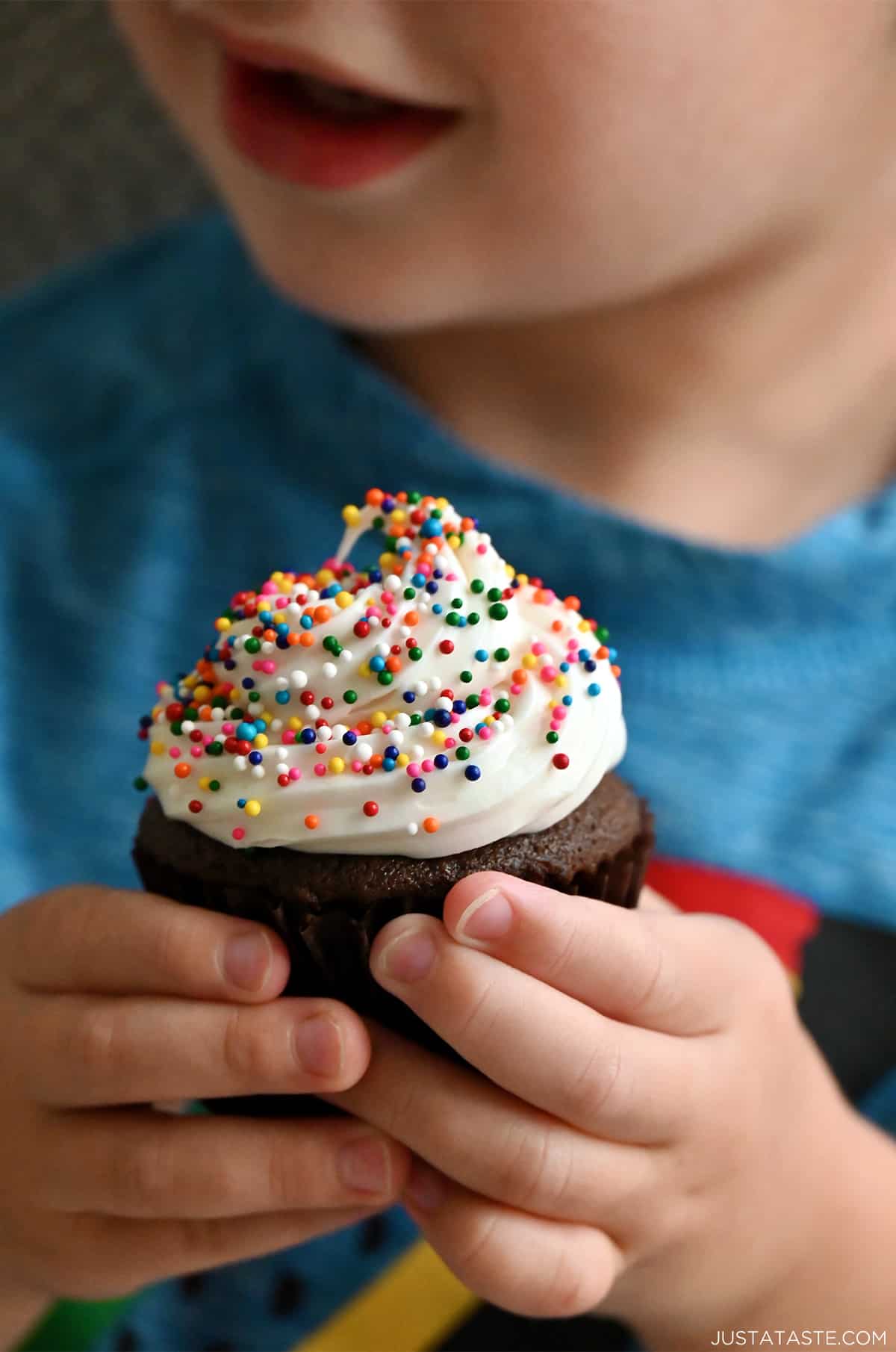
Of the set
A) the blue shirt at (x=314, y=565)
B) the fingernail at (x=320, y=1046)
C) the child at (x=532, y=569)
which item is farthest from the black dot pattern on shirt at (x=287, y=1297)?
the fingernail at (x=320, y=1046)

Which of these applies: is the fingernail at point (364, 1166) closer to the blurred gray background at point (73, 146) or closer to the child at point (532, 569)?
the child at point (532, 569)

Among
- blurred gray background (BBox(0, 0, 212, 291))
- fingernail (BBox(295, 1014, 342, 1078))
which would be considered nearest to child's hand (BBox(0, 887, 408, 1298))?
fingernail (BBox(295, 1014, 342, 1078))

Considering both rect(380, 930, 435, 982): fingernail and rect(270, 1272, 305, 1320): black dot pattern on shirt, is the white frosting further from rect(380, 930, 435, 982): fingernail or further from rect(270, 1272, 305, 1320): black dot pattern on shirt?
rect(270, 1272, 305, 1320): black dot pattern on shirt

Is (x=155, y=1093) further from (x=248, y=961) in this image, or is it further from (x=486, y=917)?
(x=486, y=917)

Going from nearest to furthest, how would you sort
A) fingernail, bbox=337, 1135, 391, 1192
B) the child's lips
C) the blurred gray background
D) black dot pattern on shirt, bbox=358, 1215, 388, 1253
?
fingernail, bbox=337, 1135, 391, 1192 < the child's lips < black dot pattern on shirt, bbox=358, 1215, 388, 1253 < the blurred gray background

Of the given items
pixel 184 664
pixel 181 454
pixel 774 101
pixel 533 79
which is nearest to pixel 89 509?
pixel 181 454

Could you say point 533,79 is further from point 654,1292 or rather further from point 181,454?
point 654,1292

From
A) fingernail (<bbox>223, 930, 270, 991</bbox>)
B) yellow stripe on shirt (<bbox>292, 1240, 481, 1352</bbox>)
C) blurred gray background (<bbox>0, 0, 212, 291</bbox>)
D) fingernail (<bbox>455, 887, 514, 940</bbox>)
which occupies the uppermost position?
blurred gray background (<bbox>0, 0, 212, 291</bbox>)
